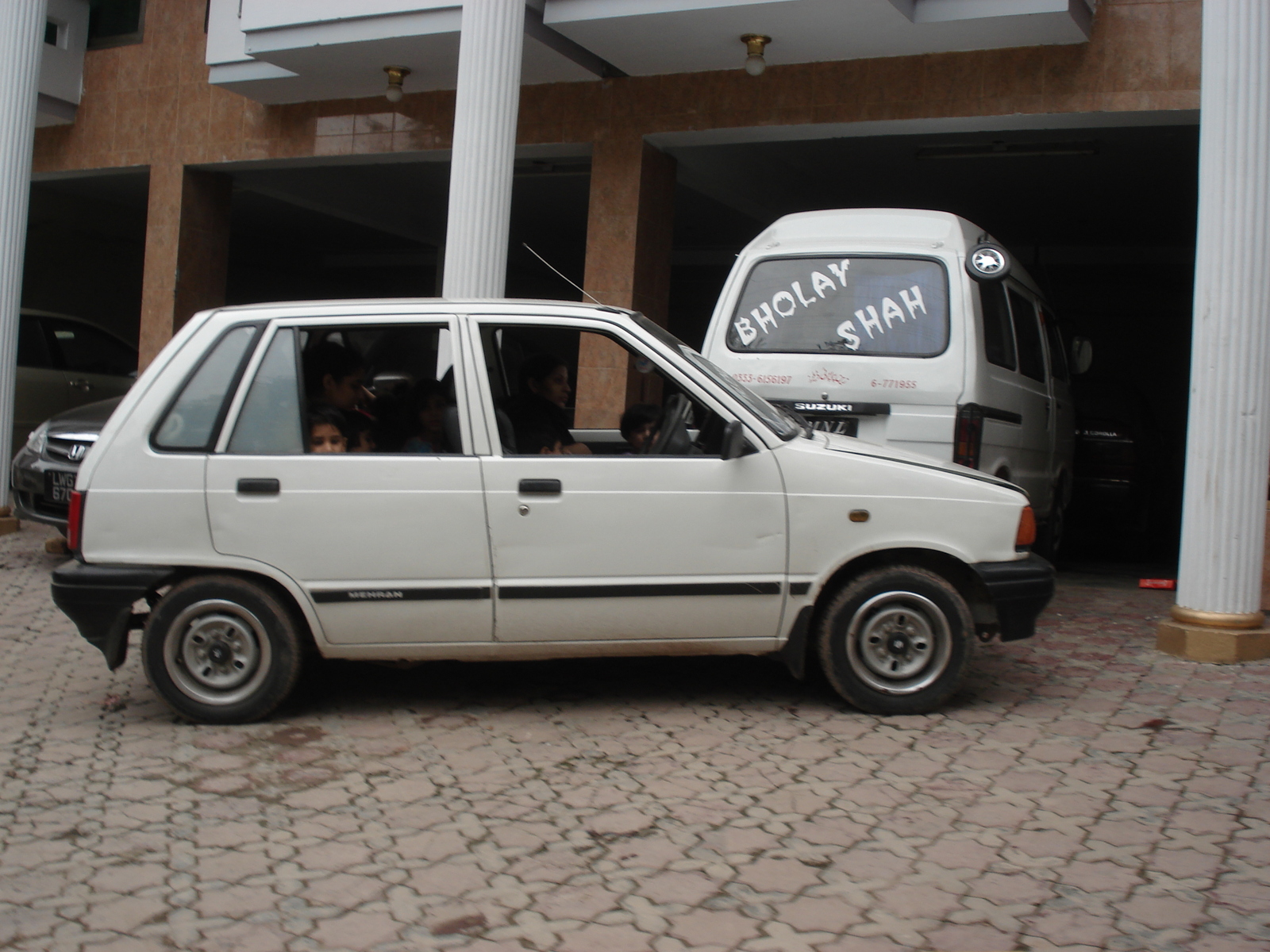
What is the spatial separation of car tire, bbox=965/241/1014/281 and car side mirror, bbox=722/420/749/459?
2.79 meters

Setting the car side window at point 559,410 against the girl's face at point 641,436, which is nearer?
the car side window at point 559,410

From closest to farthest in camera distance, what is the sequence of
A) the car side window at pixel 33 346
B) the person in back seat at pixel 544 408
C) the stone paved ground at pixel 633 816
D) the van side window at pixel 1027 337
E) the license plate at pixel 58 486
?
1. the stone paved ground at pixel 633 816
2. the person in back seat at pixel 544 408
3. the van side window at pixel 1027 337
4. the license plate at pixel 58 486
5. the car side window at pixel 33 346

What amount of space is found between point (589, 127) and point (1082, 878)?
8798 mm

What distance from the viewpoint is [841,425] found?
22.2 ft

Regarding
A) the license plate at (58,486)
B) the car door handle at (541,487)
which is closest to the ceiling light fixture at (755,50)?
the car door handle at (541,487)

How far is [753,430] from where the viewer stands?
4.74 metres

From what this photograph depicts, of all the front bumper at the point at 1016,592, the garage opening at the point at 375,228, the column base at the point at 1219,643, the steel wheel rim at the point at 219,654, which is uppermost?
the garage opening at the point at 375,228

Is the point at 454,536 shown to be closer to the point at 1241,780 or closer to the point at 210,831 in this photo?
the point at 210,831

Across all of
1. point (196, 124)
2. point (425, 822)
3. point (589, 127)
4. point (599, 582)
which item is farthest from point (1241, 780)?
point (196, 124)

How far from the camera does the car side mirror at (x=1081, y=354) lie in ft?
31.8

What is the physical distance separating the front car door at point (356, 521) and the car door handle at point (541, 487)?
182 mm

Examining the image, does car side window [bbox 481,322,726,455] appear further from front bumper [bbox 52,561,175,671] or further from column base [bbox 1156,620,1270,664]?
column base [bbox 1156,620,1270,664]

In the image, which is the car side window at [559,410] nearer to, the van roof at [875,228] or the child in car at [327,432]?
the child in car at [327,432]

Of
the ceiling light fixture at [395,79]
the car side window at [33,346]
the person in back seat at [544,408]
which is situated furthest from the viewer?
the car side window at [33,346]
